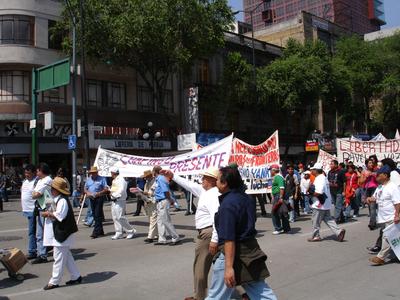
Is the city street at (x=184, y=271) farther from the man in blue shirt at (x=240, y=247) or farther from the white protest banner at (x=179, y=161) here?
the man in blue shirt at (x=240, y=247)

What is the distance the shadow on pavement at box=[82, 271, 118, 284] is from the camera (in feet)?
25.3

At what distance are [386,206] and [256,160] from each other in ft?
22.0

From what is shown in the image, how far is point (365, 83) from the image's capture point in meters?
41.2

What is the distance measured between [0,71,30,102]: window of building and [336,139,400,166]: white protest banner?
673 inches

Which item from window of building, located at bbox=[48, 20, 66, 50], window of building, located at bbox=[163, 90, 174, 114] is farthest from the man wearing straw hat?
window of building, located at bbox=[163, 90, 174, 114]

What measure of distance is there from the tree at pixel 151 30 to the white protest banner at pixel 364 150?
36.2ft

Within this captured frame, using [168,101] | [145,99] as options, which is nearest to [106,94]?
[145,99]

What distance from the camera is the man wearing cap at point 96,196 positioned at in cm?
1216

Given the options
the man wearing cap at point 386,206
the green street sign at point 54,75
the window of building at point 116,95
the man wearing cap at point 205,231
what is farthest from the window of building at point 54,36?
the man wearing cap at point 205,231

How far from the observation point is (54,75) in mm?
20578

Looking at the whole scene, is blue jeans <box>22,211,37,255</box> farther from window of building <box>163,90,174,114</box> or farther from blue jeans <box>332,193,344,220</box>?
window of building <box>163,90,174,114</box>

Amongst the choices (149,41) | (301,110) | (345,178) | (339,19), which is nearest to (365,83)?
(301,110)

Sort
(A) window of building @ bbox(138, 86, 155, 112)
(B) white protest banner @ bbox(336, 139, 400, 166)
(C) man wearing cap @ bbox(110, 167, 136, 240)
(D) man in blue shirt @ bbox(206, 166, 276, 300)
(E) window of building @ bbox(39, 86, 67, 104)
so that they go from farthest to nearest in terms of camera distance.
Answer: (A) window of building @ bbox(138, 86, 155, 112)
(E) window of building @ bbox(39, 86, 67, 104)
(B) white protest banner @ bbox(336, 139, 400, 166)
(C) man wearing cap @ bbox(110, 167, 136, 240)
(D) man in blue shirt @ bbox(206, 166, 276, 300)

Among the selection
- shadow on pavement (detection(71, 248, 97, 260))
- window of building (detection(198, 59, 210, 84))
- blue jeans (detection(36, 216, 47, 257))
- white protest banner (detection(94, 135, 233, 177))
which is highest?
window of building (detection(198, 59, 210, 84))
